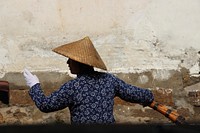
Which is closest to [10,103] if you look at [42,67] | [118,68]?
[42,67]

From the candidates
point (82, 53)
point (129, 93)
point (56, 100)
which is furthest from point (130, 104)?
point (56, 100)

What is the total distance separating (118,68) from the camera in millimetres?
6137

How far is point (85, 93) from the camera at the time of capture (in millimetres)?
4340

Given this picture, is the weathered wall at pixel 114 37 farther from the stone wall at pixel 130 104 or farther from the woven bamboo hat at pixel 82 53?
the woven bamboo hat at pixel 82 53

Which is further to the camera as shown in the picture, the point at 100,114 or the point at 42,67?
the point at 42,67

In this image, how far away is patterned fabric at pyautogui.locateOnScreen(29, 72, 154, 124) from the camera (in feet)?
14.2

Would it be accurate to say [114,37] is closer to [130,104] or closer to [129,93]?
[130,104]

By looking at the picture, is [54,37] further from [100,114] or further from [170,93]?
[100,114]

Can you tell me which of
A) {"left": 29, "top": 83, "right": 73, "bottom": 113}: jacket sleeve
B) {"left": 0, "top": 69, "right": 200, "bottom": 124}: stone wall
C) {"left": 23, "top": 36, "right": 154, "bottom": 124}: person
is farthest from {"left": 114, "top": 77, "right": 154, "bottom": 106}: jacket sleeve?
{"left": 0, "top": 69, "right": 200, "bottom": 124}: stone wall

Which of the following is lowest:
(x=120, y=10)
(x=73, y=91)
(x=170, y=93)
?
(x=170, y=93)

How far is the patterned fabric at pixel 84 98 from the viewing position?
4.32 m

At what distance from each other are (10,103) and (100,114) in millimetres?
1975

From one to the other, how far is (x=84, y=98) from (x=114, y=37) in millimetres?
1899

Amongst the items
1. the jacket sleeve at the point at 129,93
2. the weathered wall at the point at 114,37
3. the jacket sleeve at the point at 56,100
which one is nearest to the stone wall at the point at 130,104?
the weathered wall at the point at 114,37
